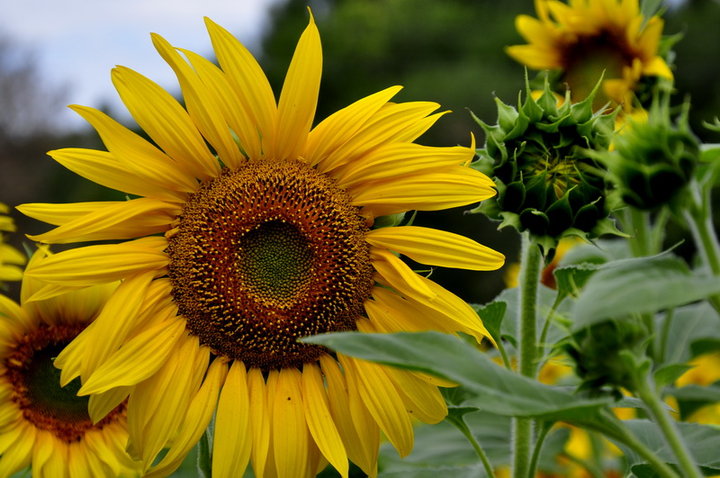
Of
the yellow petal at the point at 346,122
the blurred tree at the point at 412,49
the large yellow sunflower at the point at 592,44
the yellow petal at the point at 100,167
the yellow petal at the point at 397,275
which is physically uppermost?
the blurred tree at the point at 412,49

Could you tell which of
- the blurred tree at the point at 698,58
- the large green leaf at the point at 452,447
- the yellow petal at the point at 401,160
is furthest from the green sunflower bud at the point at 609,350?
the blurred tree at the point at 698,58

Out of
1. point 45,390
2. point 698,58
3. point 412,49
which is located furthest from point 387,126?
point 412,49

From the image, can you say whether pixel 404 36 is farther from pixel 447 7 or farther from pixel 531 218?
pixel 531 218

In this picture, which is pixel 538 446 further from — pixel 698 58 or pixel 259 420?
pixel 698 58

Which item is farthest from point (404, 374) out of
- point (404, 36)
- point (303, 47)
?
point (404, 36)

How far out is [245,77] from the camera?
0.94 m

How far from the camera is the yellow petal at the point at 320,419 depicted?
0.89 m

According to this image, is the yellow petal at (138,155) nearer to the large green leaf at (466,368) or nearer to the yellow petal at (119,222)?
the yellow petal at (119,222)

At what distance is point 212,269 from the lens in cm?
100

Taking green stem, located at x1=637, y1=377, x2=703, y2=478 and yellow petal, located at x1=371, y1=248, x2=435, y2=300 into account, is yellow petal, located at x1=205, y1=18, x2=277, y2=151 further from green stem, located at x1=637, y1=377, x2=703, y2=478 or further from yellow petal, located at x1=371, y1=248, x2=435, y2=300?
green stem, located at x1=637, y1=377, x2=703, y2=478

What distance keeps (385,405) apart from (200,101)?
1.24ft

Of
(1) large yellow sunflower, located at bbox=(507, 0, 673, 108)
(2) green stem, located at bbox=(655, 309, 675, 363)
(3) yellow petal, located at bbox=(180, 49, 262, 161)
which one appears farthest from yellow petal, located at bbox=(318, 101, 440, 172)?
(1) large yellow sunflower, located at bbox=(507, 0, 673, 108)

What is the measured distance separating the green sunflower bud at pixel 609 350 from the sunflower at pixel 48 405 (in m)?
0.58

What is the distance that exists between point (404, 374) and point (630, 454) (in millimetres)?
341
